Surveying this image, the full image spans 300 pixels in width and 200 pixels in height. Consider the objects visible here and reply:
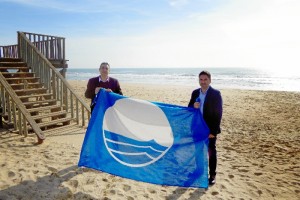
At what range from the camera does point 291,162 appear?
602 centimetres

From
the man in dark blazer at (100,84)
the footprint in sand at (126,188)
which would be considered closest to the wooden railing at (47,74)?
the man in dark blazer at (100,84)

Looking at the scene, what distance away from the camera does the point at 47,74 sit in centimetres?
927

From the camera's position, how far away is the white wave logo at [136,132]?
4.16 meters

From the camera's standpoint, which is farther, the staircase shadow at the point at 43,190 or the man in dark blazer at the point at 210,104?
the man in dark blazer at the point at 210,104

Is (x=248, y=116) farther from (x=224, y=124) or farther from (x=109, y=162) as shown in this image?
(x=109, y=162)

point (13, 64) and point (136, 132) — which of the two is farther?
point (13, 64)

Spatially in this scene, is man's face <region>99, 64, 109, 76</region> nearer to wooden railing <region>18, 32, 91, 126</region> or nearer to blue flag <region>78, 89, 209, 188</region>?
blue flag <region>78, 89, 209, 188</region>

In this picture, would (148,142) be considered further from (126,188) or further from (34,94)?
(34,94)

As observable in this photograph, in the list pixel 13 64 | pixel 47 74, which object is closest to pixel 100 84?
pixel 47 74

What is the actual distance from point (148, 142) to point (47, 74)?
6.43 meters

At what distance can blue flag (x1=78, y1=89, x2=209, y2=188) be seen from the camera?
13.1 feet

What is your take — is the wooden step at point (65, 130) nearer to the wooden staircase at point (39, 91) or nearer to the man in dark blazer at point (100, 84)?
the wooden staircase at point (39, 91)

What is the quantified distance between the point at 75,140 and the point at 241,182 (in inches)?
173

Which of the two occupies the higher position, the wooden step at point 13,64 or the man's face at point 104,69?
the wooden step at point 13,64
